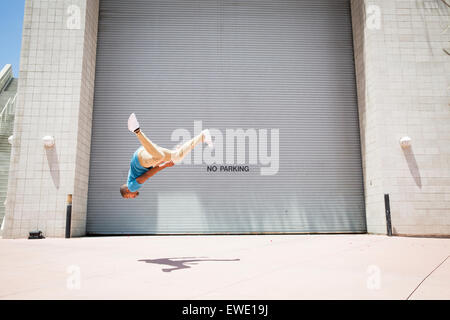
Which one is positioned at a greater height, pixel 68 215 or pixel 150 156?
pixel 150 156

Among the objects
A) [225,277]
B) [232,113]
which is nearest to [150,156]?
[225,277]

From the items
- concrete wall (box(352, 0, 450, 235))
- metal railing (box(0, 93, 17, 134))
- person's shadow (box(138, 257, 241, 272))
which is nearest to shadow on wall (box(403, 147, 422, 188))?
concrete wall (box(352, 0, 450, 235))

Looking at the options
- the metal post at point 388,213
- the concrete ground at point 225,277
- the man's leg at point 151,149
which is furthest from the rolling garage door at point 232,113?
the concrete ground at point 225,277

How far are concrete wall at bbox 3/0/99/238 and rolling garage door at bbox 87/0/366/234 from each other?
924mm

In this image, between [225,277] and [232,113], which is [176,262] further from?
[232,113]

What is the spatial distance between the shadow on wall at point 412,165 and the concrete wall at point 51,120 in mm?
8179

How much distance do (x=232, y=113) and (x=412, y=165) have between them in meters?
4.85

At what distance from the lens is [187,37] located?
9.70 m

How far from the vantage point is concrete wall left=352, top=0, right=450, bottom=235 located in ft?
25.9

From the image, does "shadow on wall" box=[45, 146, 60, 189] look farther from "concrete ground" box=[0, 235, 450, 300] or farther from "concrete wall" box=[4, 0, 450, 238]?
"concrete ground" box=[0, 235, 450, 300]

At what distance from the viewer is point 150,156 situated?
470 centimetres

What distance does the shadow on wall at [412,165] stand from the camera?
797cm
